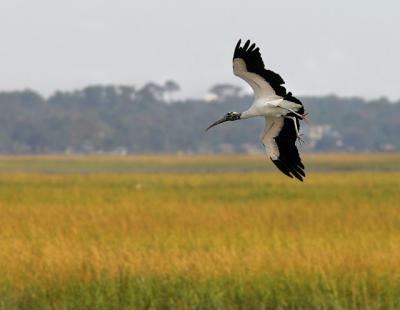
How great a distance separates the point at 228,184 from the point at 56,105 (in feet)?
513

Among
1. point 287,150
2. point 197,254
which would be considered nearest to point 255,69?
point 287,150

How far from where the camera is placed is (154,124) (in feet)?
550

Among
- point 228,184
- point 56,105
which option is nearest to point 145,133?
point 56,105

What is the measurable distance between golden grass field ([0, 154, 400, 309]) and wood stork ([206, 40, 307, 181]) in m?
3.16

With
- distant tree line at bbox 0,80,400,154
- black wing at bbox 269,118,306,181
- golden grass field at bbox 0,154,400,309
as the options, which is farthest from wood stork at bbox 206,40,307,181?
distant tree line at bbox 0,80,400,154

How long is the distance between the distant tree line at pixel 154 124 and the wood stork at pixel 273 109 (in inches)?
5218

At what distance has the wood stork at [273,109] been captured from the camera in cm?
1043

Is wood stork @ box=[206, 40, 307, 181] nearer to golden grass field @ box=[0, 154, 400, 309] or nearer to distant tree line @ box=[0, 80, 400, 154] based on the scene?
golden grass field @ box=[0, 154, 400, 309]

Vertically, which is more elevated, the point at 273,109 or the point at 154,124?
the point at 154,124

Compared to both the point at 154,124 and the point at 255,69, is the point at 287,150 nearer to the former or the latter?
the point at 255,69

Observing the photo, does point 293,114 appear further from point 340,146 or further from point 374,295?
point 340,146

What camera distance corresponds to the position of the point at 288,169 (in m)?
11.5

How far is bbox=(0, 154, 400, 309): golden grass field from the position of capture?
577 inches

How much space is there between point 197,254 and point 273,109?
7.00m
